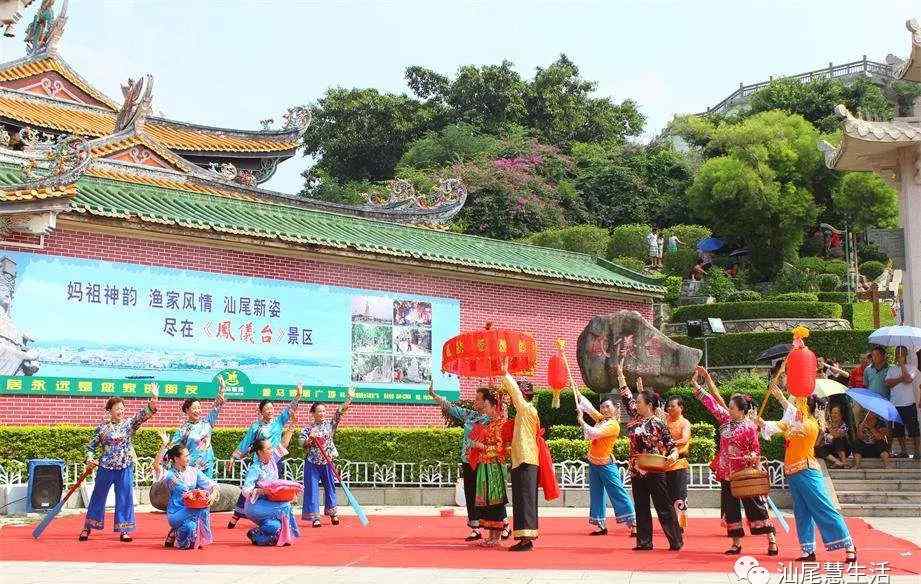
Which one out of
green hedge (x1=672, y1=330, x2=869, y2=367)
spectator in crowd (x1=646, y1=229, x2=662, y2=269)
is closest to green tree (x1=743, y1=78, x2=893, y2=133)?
spectator in crowd (x1=646, y1=229, x2=662, y2=269)

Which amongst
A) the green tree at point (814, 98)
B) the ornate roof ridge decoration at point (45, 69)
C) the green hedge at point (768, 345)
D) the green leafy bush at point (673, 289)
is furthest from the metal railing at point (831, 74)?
the ornate roof ridge decoration at point (45, 69)

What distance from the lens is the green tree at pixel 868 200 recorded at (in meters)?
36.0

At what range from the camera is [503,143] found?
44.8 m

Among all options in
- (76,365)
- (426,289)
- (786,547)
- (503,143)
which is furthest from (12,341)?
(503,143)

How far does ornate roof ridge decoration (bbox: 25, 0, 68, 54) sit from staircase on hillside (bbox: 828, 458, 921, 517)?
20471mm

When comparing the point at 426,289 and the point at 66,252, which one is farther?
the point at 426,289

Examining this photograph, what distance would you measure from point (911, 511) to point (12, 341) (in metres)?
11.1

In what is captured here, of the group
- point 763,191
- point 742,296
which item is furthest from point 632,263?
point 763,191

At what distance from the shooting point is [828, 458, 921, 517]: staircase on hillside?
12.8m

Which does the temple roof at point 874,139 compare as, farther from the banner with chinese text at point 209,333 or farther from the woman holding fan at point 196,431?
the woman holding fan at point 196,431

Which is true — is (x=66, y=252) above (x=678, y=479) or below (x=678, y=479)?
above

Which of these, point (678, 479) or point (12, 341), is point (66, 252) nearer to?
point (12, 341)

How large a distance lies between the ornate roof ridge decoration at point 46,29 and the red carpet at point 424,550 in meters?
17.1

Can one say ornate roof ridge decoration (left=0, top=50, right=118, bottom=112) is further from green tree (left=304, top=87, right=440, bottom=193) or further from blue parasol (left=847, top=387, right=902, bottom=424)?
green tree (left=304, top=87, right=440, bottom=193)
